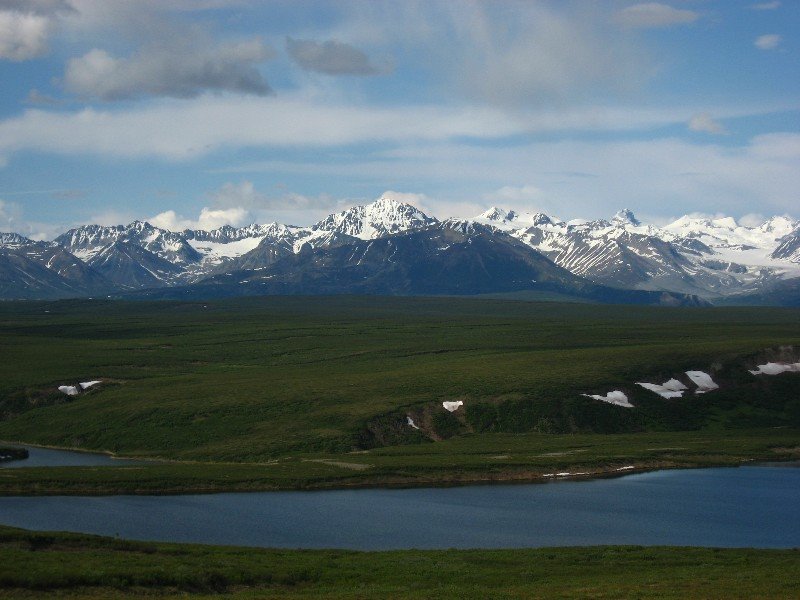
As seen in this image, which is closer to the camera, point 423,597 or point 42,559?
point 423,597

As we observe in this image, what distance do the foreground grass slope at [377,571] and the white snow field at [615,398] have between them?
65.3m

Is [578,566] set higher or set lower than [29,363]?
lower

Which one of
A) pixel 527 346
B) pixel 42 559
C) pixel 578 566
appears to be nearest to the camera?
pixel 42 559

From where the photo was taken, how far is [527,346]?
181 m

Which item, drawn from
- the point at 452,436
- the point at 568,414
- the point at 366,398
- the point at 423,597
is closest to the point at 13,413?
the point at 366,398

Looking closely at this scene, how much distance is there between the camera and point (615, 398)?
128750mm

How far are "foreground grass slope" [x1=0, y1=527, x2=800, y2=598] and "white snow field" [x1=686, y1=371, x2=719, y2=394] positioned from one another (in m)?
74.4

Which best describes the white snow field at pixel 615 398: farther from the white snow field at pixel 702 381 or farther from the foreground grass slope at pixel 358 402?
the white snow field at pixel 702 381

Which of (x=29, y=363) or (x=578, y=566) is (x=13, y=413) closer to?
(x=29, y=363)

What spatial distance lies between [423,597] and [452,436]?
70.8m

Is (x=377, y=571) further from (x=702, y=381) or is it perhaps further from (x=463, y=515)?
(x=702, y=381)

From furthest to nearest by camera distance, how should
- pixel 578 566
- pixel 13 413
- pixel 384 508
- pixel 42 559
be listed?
1. pixel 13 413
2. pixel 384 508
3. pixel 578 566
4. pixel 42 559

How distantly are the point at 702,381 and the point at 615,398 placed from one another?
1549cm

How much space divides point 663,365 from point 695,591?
312 ft
